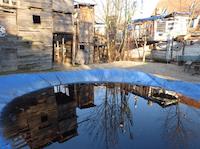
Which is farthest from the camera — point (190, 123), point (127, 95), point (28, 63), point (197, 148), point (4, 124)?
point (28, 63)

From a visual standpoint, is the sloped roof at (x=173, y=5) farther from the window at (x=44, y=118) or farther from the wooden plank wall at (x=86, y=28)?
the window at (x=44, y=118)

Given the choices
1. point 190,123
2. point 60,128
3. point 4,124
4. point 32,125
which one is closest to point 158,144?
point 190,123

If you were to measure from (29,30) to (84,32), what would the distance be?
687cm

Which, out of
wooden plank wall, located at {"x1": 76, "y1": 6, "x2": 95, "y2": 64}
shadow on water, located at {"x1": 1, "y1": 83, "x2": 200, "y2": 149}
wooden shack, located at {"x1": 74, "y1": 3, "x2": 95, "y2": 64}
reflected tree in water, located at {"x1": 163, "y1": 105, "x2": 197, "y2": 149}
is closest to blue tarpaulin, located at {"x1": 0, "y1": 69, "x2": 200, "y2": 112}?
shadow on water, located at {"x1": 1, "y1": 83, "x2": 200, "y2": 149}

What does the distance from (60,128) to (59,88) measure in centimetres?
524

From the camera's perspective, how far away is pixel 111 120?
9578 mm

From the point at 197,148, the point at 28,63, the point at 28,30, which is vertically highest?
the point at 28,30

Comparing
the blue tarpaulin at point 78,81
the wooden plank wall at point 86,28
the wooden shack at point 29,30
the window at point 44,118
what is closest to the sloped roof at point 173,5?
the wooden plank wall at point 86,28

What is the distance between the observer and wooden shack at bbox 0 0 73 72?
52.3 ft

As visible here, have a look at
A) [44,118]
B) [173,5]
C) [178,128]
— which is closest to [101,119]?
[44,118]

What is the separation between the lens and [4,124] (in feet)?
27.9

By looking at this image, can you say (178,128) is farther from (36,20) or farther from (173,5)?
(173,5)

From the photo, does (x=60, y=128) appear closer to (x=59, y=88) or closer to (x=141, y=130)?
(x=141, y=130)

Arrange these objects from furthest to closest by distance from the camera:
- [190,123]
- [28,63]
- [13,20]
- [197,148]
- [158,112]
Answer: [28,63] → [13,20] → [158,112] → [190,123] → [197,148]
